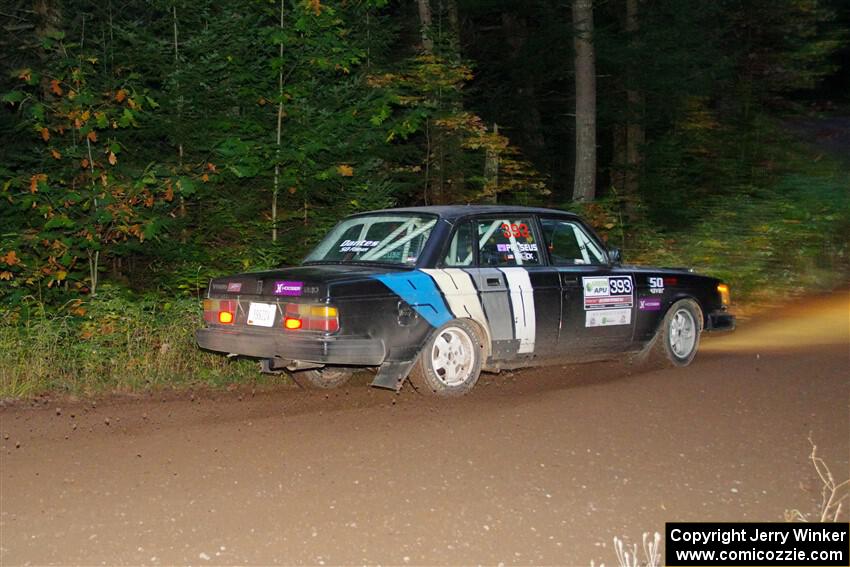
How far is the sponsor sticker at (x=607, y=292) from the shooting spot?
31.0 feet

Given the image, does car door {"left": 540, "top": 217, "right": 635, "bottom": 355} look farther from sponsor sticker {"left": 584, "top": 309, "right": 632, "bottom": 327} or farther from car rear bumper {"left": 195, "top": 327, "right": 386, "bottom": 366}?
car rear bumper {"left": 195, "top": 327, "right": 386, "bottom": 366}

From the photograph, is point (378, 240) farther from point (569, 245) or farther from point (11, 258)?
point (11, 258)

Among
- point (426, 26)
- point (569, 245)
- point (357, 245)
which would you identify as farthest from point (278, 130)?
point (426, 26)

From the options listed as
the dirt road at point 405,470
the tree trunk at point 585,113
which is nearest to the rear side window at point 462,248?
the dirt road at point 405,470

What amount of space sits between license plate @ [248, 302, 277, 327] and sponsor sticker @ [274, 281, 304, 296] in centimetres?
13

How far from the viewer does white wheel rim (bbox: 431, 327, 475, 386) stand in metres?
8.40

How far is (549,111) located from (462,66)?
1744cm

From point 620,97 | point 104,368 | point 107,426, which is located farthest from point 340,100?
point 620,97

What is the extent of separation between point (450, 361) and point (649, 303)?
2.57m

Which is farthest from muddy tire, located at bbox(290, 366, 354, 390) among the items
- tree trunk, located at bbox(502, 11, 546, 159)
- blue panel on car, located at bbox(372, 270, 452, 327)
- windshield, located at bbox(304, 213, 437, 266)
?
tree trunk, located at bbox(502, 11, 546, 159)

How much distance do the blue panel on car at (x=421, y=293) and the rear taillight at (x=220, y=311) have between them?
4.23 feet

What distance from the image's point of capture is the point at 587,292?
9.45 meters

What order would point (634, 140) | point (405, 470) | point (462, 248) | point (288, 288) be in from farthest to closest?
point (634, 140)
point (462, 248)
point (288, 288)
point (405, 470)

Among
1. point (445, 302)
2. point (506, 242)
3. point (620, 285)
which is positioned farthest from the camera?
point (620, 285)
